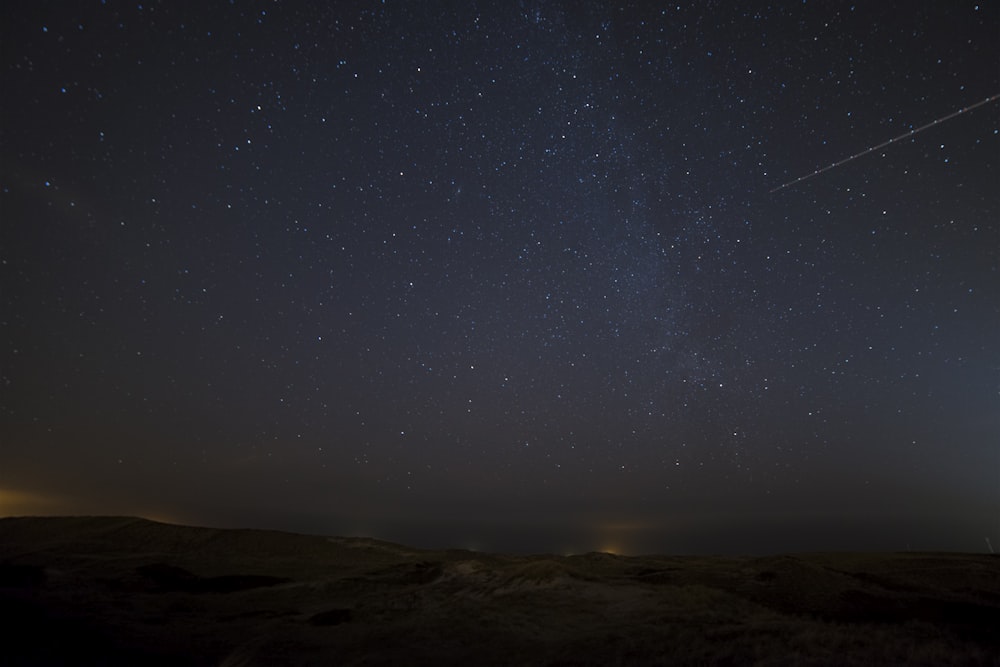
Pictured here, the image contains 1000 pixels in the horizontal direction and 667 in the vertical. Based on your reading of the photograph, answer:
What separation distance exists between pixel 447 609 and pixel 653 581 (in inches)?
411

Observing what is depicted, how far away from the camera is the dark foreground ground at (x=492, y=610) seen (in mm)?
13906

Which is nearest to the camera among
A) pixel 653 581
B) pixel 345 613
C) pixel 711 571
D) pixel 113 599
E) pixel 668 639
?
pixel 668 639

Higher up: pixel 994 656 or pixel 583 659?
pixel 994 656

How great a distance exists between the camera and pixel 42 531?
1662 inches

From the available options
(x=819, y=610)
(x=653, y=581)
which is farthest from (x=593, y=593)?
(x=819, y=610)

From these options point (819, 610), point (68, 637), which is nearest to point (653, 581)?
point (819, 610)

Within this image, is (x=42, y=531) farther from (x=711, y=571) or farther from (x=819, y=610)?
(x=819, y=610)

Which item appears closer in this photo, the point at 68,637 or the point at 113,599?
the point at 68,637

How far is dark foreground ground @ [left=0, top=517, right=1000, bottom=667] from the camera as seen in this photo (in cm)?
1391

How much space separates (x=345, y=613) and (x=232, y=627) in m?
Answer: 4.07

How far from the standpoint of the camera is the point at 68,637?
15812mm

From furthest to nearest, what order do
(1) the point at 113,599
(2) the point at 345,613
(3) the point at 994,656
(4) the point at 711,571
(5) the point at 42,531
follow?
(5) the point at 42,531
(4) the point at 711,571
(1) the point at 113,599
(2) the point at 345,613
(3) the point at 994,656

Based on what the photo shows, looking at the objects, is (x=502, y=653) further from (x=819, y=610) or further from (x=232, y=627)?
(x=819, y=610)

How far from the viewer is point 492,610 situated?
21.3 metres
